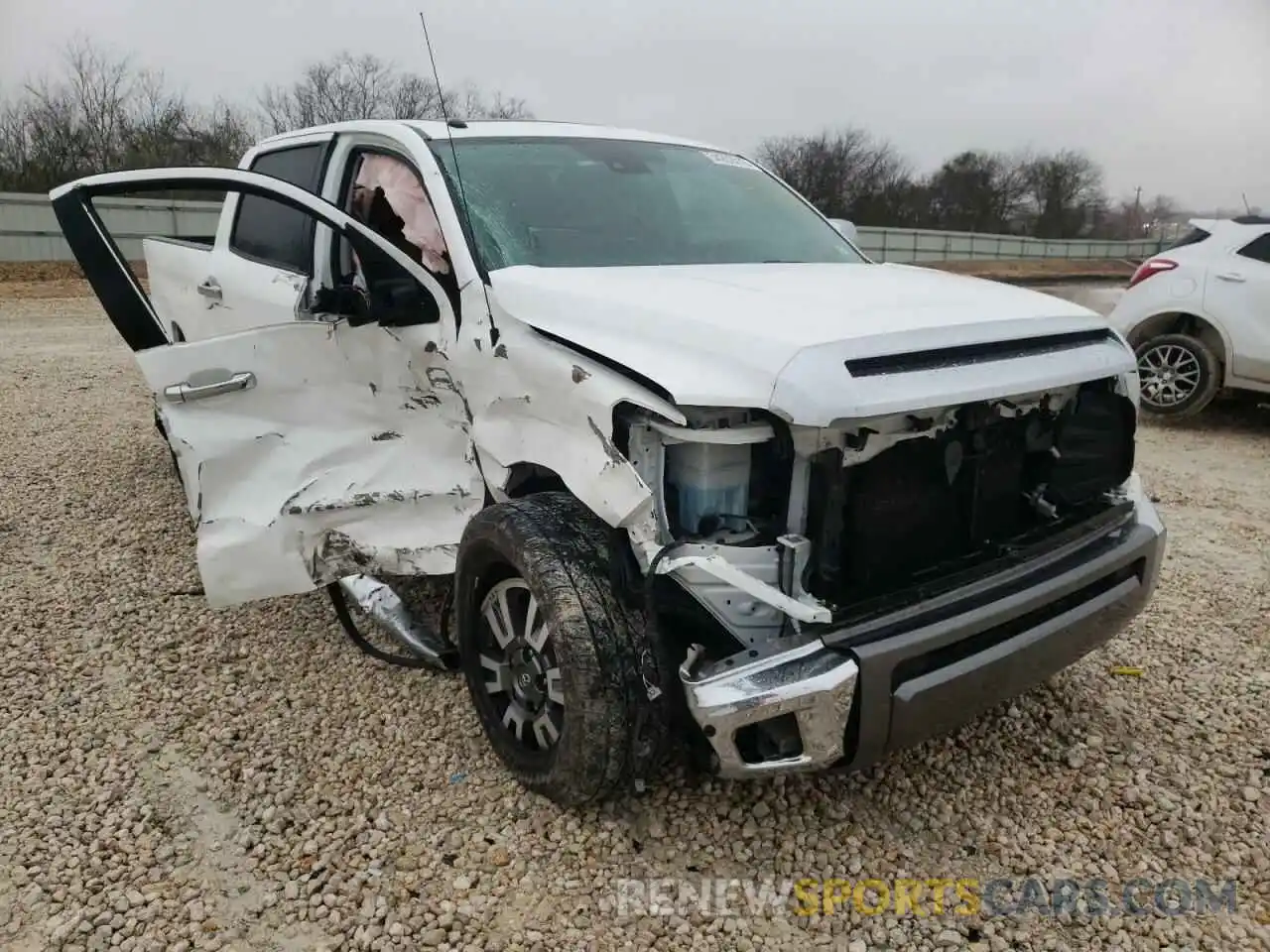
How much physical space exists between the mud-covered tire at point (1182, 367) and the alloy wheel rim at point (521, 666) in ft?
19.9

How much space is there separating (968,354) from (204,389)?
252 centimetres

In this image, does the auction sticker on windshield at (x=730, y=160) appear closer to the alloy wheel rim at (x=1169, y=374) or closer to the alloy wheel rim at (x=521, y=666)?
the alloy wheel rim at (x=521, y=666)

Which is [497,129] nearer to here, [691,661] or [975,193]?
[691,661]

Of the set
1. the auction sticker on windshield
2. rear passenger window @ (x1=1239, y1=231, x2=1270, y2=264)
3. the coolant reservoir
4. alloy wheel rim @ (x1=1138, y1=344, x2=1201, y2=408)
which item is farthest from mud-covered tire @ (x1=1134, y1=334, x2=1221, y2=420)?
the coolant reservoir

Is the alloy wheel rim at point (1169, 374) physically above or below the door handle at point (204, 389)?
below

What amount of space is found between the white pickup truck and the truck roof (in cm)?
4

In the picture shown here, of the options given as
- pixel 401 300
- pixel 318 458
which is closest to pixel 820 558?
pixel 401 300

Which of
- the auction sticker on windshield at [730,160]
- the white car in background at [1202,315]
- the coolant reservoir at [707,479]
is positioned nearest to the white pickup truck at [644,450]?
the coolant reservoir at [707,479]

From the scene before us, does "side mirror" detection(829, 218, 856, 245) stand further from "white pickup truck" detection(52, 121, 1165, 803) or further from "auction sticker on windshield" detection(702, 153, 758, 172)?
"auction sticker on windshield" detection(702, 153, 758, 172)

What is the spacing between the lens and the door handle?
334 cm

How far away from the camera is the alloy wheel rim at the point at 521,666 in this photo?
8.84 ft

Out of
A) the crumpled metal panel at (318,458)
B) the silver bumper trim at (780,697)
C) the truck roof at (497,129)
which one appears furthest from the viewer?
the truck roof at (497,129)

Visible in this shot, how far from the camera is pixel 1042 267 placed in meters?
36.8

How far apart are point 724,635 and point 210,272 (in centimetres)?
344
